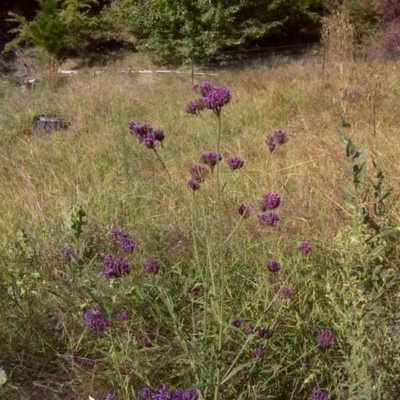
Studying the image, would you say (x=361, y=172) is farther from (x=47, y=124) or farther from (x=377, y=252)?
(x=47, y=124)

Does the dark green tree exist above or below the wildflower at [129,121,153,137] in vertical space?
below

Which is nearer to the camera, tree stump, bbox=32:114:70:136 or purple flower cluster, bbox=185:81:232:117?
purple flower cluster, bbox=185:81:232:117

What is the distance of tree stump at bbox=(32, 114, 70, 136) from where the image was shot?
7691 mm

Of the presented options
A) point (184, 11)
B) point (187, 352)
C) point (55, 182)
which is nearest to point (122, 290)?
point (187, 352)

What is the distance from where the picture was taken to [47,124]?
780cm

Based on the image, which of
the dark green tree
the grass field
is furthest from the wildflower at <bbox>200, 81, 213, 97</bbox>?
the dark green tree

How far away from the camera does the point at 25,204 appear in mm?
4059

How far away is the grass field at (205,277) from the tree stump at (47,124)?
1.56 m

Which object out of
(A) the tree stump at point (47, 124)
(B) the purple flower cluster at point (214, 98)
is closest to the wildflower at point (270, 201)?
(B) the purple flower cluster at point (214, 98)

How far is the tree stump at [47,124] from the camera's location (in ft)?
25.2

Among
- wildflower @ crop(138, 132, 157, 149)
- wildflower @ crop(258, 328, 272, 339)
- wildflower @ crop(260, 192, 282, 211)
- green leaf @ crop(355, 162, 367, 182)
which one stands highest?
wildflower @ crop(138, 132, 157, 149)

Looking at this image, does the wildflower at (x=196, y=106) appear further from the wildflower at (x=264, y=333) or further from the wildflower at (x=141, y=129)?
the wildflower at (x=264, y=333)

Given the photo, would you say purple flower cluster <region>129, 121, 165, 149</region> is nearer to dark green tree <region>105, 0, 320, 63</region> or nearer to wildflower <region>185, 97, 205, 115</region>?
wildflower <region>185, 97, 205, 115</region>

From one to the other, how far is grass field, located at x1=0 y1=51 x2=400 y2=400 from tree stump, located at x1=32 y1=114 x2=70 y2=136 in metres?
A: 1.56
